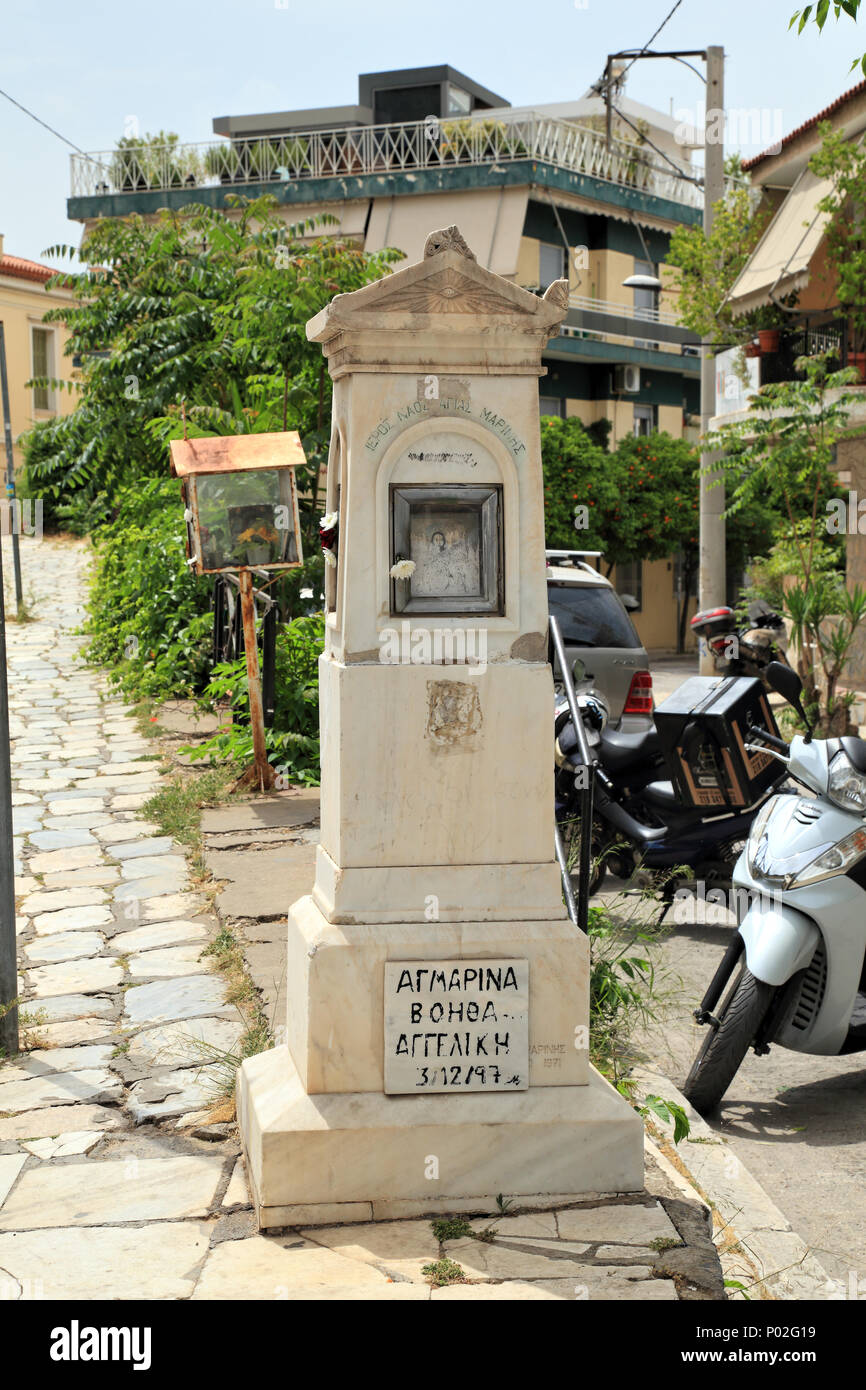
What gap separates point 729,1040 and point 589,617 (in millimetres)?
5264

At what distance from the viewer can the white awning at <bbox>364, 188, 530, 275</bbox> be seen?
24.9 m

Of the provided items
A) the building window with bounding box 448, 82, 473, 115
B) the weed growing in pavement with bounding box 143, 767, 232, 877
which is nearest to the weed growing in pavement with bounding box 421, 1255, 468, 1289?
the weed growing in pavement with bounding box 143, 767, 232, 877

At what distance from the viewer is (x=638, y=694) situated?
948 centimetres

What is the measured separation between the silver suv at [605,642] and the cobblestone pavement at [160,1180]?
3650 mm

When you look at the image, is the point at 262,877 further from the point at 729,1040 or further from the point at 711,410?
the point at 711,410

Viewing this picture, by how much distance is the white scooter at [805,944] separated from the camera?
180 inches

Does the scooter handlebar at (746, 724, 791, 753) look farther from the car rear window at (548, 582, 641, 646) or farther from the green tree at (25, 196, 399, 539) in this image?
the green tree at (25, 196, 399, 539)

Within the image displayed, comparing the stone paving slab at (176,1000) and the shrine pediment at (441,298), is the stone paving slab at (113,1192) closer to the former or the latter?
the stone paving slab at (176,1000)

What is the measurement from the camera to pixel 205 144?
85.9 ft

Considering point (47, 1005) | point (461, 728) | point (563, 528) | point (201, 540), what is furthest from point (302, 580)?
point (563, 528)

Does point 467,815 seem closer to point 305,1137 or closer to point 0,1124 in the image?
point 305,1137

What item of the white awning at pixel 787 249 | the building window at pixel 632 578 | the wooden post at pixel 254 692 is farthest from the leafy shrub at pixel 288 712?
the building window at pixel 632 578

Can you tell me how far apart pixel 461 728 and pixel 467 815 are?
0.22 metres

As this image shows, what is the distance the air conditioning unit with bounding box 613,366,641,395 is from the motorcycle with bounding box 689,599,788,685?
19.7 m
